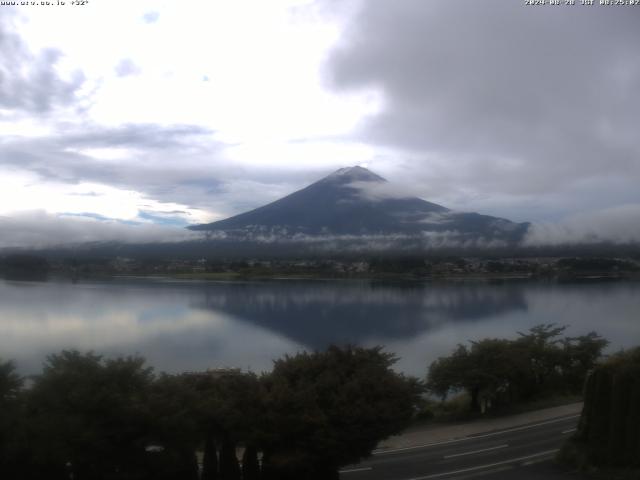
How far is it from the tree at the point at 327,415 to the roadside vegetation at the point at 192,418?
0.05 feet

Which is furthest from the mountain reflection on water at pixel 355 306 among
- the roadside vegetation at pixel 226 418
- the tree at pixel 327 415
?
the roadside vegetation at pixel 226 418

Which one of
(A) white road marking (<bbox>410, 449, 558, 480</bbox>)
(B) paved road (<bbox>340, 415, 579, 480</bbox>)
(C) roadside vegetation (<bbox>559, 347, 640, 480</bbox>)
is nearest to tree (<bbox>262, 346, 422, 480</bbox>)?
(A) white road marking (<bbox>410, 449, 558, 480</bbox>)

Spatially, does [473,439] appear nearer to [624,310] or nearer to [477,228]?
[624,310]

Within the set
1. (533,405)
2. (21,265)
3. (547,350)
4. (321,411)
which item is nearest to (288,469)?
(321,411)

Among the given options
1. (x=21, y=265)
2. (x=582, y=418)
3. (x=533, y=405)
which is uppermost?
(x=21, y=265)

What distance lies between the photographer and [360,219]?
268ft

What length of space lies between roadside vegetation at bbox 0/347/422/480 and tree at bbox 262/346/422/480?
15mm

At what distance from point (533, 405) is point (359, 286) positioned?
90.8ft

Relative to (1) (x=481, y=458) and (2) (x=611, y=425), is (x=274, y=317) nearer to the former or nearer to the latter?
(1) (x=481, y=458)

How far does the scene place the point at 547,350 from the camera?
17578 millimetres

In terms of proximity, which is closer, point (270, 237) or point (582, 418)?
point (582, 418)

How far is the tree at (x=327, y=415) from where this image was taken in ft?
27.3

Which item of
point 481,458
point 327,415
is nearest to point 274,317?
point 481,458

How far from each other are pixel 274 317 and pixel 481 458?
746 inches
